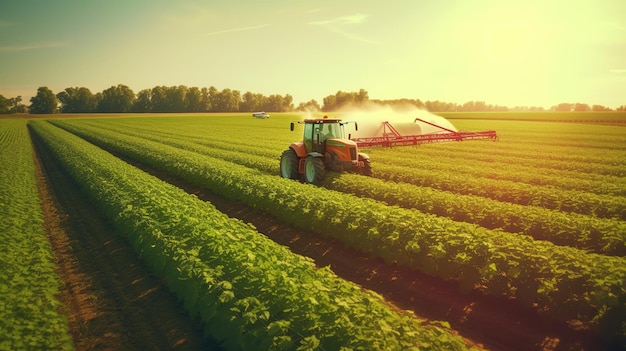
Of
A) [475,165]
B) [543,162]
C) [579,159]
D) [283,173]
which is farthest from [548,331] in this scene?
[579,159]

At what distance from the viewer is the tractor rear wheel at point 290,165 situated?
669 inches

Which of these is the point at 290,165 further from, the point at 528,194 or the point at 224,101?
the point at 224,101

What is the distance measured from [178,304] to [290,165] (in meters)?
10.4

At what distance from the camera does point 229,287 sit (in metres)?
5.77

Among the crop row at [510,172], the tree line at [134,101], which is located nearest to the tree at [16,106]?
the tree line at [134,101]

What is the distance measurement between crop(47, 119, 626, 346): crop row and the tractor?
3.32 metres

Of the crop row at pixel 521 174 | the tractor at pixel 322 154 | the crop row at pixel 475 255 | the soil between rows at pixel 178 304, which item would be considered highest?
the tractor at pixel 322 154

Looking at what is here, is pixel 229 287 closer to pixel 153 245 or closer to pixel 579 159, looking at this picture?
pixel 153 245

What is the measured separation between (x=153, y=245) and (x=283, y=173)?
9986 millimetres

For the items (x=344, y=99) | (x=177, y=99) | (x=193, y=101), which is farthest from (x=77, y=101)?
(x=344, y=99)

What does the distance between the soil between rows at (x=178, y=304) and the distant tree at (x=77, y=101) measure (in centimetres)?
14594

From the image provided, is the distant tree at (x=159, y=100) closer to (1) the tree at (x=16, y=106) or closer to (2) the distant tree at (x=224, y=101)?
(2) the distant tree at (x=224, y=101)

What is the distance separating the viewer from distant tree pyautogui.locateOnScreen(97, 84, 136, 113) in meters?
131

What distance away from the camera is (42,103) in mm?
135375
